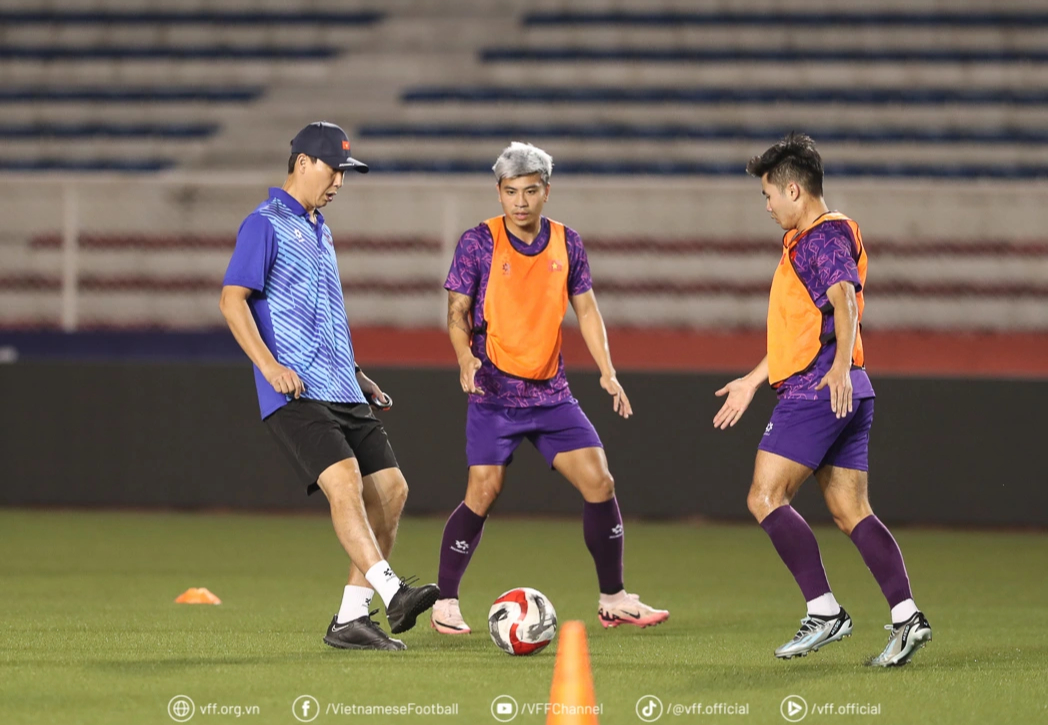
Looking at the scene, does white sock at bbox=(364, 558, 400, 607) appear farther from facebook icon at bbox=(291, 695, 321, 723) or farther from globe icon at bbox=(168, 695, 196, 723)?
globe icon at bbox=(168, 695, 196, 723)

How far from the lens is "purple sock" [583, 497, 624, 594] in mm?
7105

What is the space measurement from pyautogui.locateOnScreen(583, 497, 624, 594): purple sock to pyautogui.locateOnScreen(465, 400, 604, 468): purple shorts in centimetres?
28

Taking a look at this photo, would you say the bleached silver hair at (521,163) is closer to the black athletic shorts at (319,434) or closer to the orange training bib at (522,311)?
the orange training bib at (522,311)

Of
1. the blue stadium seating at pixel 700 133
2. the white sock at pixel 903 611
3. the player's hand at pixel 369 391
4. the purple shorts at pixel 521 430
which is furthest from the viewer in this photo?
the blue stadium seating at pixel 700 133

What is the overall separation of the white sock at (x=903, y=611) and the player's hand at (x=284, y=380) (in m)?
2.31

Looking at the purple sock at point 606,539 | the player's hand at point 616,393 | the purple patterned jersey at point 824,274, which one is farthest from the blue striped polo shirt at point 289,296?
the purple patterned jersey at point 824,274

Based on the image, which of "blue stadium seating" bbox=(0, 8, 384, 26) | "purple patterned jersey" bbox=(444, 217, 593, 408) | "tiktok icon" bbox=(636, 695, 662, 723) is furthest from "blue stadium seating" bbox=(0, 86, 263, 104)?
"tiktok icon" bbox=(636, 695, 662, 723)

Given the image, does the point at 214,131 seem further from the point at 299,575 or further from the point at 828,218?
the point at 828,218

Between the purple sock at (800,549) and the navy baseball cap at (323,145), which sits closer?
the purple sock at (800,549)

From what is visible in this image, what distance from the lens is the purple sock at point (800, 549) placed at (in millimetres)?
6066

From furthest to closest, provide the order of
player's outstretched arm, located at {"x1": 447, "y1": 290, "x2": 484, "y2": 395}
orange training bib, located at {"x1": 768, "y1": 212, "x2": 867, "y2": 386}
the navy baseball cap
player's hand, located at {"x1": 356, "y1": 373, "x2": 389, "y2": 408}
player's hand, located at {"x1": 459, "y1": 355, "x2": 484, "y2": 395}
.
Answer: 1. player's outstretched arm, located at {"x1": 447, "y1": 290, "x2": 484, "y2": 395}
2. player's hand, located at {"x1": 459, "y1": 355, "x2": 484, "y2": 395}
3. player's hand, located at {"x1": 356, "y1": 373, "x2": 389, "y2": 408}
4. the navy baseball cap
5. orange training bib, located at {"x1": 768, "y1": 212, "x2": 867, "y2": 386}

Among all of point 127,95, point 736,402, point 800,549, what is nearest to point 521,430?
point 736,402

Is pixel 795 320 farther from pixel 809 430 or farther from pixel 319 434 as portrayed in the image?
pixel 319 434

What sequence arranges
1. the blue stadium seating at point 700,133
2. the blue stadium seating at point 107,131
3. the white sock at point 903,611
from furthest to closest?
the blue stadium seating at point 107,131 → the blue stadium seating at point 700,133 → the white sock at point 903,611
